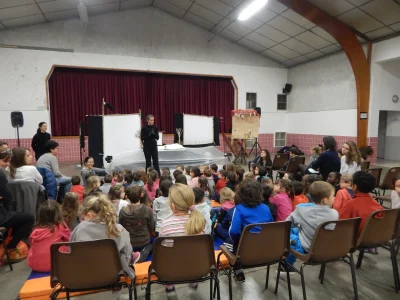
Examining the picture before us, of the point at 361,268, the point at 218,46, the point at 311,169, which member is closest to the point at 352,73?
the point at 218,46

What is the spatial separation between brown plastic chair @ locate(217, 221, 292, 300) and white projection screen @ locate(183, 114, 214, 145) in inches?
237

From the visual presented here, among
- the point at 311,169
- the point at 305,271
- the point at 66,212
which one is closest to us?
the point at 305,271

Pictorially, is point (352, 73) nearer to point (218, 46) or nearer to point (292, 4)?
point (292, 4)

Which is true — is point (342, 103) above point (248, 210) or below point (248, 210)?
above

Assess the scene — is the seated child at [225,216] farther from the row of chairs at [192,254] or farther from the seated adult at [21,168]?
the seated adult at [21,168]

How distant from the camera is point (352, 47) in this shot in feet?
23.8

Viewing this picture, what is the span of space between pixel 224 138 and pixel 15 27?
734cm

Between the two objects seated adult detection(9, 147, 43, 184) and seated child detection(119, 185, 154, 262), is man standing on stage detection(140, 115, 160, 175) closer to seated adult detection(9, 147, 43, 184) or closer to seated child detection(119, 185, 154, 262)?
seated adult detection(9, 147, 43, 184)

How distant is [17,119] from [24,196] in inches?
234

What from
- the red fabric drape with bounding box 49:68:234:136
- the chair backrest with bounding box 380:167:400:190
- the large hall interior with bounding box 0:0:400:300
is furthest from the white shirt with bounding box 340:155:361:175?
the red fabric drape with bounding box 49:68:234:136

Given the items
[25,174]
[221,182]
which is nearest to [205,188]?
[221,182]

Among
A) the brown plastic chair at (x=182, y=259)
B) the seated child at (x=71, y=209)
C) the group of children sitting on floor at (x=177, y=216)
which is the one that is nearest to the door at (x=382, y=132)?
the group of children sitting on floor at (x=177, y=216)

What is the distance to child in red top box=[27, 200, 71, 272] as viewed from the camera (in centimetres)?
207

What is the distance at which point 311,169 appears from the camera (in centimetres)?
411
